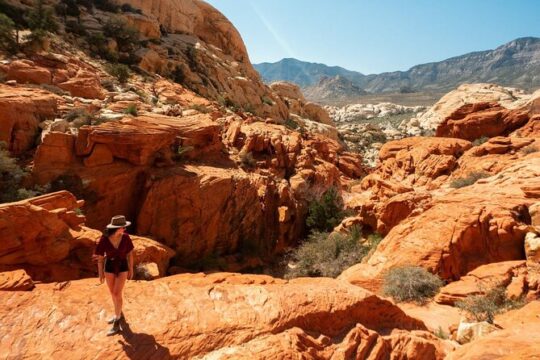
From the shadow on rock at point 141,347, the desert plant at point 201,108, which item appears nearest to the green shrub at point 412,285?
the shadow on rock at point 141,347

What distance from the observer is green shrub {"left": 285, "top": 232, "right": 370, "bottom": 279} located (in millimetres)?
13773

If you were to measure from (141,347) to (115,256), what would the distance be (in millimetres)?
1303

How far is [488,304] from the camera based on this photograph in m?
7.22

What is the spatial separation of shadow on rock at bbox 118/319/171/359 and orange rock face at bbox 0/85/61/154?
12724 millimetres

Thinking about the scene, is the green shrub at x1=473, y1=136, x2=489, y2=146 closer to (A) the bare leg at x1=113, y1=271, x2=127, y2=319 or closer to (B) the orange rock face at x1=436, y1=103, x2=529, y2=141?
(B) the orange rock face at x1=436, y1=103, x2=529, y2=141

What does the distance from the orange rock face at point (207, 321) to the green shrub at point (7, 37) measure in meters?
21.2

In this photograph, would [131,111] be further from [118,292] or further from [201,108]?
[118,292]

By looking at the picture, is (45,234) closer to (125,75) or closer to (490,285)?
(490,285)

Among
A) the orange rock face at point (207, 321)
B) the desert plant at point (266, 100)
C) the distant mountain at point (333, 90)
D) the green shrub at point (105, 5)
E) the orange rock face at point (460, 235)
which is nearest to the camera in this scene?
the orange rock face at point (207, 321)

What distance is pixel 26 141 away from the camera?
13.9m

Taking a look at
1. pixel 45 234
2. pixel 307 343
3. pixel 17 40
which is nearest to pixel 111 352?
pixel 307 343

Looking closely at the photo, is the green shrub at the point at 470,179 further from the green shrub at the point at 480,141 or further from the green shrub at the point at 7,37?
the green shrub at the point at 7,37

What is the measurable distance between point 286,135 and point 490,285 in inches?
686

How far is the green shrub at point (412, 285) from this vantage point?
9102 millimetres
